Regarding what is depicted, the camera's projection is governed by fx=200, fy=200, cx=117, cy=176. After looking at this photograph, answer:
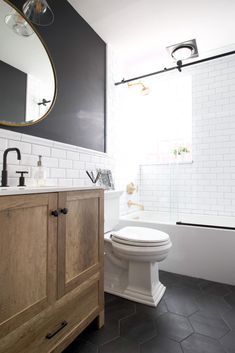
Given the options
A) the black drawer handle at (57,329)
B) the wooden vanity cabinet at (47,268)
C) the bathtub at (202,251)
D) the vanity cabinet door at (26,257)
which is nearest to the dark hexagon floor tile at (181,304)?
the bathtub at (202,251)

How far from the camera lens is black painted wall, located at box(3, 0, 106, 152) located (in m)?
1.62

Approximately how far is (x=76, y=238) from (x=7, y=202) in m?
0.46

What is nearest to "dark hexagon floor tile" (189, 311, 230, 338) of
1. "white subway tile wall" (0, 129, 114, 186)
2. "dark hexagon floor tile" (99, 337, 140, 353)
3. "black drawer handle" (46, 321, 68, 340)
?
"dark hexagon floor tile" (99, 337, 140, 353)

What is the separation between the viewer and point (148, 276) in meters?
1.63

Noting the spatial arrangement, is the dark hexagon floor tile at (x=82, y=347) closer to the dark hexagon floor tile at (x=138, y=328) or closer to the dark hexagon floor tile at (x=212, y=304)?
the dark hexagon floor tile at (x=138, y=328)

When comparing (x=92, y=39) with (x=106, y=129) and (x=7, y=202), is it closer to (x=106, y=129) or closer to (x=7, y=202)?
(x=106, y=129)

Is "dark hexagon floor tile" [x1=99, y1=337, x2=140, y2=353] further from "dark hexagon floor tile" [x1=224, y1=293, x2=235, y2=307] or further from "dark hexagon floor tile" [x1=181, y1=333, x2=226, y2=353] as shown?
"dark hexagon floor tile" [x1=224, y1=293, x2=235, y2=307]

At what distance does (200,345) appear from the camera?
1193 millimetres

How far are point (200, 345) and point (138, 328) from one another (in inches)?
15.0

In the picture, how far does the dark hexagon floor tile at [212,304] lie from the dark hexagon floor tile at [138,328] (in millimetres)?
460

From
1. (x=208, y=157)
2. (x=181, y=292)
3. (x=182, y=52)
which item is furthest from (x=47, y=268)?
(x=208, y=157)

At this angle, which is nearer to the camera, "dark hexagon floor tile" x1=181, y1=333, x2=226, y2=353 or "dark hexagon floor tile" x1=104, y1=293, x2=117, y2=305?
"dark hexagon floor tile" x1=181, y1=333, x2=226, y2=353

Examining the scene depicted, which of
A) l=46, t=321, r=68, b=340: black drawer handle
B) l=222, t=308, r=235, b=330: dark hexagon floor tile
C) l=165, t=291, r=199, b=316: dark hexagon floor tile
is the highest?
l=46, t=321, r=68, b=340: black drawer handle

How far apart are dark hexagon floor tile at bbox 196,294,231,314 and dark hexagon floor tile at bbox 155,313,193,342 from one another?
236 millimetres
